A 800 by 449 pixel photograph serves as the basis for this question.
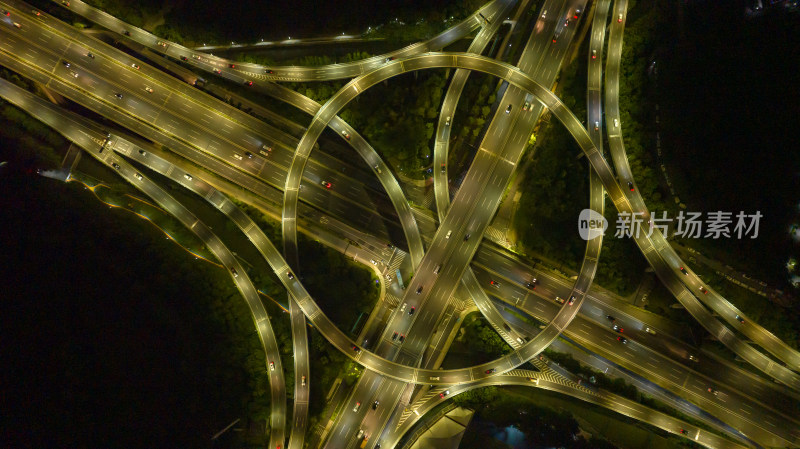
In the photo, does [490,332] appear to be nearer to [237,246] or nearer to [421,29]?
[237,246]

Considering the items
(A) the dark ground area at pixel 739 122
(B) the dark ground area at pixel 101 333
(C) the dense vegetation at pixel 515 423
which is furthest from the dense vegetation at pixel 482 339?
(A) the dark ground area at pixel 739 122

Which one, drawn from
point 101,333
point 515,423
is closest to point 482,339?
point 515,423

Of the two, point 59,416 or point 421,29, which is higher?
point 421,29

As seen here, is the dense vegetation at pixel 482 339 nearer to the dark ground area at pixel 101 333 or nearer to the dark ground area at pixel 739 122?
the dark ground area at pixel 101 333

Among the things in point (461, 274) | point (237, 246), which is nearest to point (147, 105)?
point (237, 246)

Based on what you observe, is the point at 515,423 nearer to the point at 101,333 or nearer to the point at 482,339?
the point at 482,339

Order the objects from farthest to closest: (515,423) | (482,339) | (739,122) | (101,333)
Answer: (482,339) → (739,122) → (515,423) → (101,333)

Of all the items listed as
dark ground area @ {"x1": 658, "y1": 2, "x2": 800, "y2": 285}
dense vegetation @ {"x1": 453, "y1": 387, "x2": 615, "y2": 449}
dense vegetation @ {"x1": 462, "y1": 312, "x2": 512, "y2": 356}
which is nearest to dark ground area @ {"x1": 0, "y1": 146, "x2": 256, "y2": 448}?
dense vegetation @ {"x1": 453, "y1": 387, "x2": 615, "y2": 449}

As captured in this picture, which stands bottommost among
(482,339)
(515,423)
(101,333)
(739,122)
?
(101,333)
